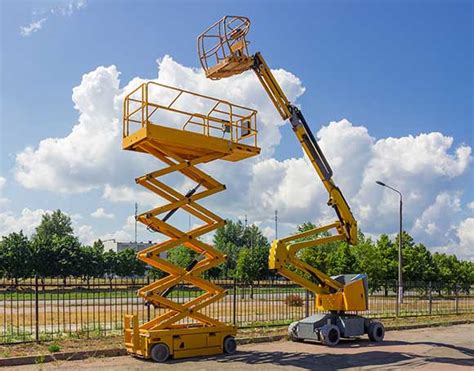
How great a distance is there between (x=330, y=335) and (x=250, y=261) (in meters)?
53.9

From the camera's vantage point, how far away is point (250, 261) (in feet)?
229

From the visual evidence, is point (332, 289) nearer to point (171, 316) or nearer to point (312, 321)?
point (312, 321)

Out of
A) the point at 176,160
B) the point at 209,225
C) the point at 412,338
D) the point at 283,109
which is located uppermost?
the point at 283,109

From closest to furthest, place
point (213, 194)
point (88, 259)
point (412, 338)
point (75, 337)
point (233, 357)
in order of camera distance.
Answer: point (233, 357) < point (213, 194) < point (75, 337) < point (412, 338) < point (88, 259)

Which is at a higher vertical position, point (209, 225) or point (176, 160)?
point (176, 160)

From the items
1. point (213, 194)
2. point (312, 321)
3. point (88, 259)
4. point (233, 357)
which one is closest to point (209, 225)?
point (213, 194)

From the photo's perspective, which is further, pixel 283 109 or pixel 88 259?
pixel 88 259

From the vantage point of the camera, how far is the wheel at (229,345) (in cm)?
1437

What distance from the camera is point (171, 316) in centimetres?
1415

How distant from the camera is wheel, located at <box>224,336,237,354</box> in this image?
14367 mm

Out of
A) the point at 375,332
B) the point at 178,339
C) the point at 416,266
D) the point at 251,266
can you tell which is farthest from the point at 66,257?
the point at 178,339

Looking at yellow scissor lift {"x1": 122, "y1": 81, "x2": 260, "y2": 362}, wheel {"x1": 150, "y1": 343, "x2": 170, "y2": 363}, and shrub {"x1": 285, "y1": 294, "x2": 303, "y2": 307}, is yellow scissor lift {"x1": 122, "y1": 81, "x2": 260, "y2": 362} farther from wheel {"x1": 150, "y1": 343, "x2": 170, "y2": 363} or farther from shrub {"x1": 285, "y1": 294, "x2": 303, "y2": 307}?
shrub {"x1": 285, "y1": 294, "x2": 303, "y2": 307}

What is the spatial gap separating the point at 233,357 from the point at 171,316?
68.9 inches

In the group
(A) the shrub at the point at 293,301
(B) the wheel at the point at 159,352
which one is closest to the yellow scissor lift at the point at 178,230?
(B) the wheel at the point at 159,352
